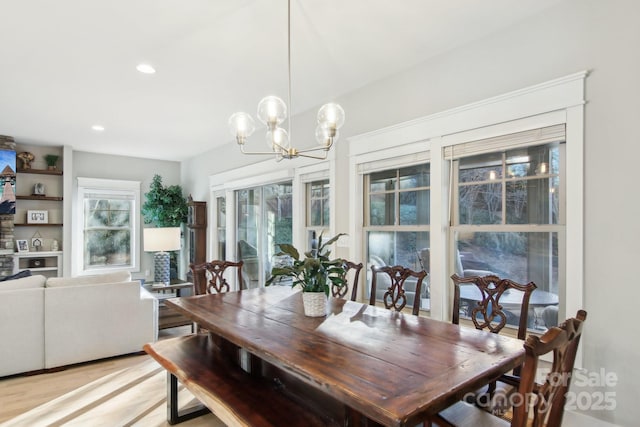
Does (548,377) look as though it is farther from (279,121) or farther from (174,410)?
(174,410)

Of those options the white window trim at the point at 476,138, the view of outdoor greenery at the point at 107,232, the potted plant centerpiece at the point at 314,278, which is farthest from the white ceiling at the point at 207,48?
the view of outdoor greenery at the point at 107,232

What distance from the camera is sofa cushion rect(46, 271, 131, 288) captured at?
139 inches

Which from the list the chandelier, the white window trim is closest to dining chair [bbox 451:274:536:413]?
the white window trim

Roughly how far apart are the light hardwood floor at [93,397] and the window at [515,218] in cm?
233

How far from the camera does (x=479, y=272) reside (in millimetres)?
2895

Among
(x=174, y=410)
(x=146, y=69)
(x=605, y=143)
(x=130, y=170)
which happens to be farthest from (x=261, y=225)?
(x=605, y=143)

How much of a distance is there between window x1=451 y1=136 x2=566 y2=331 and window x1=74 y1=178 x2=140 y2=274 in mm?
6480

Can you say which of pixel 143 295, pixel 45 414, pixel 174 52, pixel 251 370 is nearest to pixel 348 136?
pixel 174 52

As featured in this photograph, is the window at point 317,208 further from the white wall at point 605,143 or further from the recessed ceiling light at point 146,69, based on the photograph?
the white wall at point 605,143

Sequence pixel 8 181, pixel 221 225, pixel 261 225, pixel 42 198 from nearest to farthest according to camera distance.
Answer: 1. pixel 261 225
2. pixel 8 181
3. pixel 42 198
4. pixel 221 225

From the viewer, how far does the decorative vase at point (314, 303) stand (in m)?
2.18

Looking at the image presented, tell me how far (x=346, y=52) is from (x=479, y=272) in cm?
208

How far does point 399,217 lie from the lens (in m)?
3.48

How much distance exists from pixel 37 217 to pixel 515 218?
724 centimetres
